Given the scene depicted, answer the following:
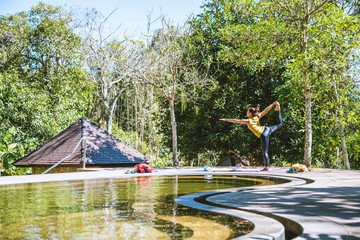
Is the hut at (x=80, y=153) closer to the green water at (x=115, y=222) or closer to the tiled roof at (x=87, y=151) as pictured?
the tiled roof at (x=87, y=151)

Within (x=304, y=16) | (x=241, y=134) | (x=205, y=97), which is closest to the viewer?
(x=304, y=16)

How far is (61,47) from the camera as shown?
20.2 meters

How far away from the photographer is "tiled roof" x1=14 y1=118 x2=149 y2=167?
552 inches

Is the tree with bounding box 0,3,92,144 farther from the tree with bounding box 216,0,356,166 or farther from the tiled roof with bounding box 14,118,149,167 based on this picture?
the tree with bounding box 216,0,356,166

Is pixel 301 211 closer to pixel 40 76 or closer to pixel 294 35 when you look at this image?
pixel 294 35

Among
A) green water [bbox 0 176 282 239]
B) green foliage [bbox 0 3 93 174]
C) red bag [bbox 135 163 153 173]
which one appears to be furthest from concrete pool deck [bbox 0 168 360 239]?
green foliage [bbox 0 3 93 174]

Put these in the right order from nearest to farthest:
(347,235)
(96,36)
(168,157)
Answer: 1. (347,235)
2. (96,36)
3. (168,157)

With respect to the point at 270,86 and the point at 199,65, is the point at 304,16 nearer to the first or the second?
the point at 270,86

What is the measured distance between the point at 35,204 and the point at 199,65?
50.0 feet

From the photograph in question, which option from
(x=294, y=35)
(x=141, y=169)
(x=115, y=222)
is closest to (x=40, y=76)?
(x=141, y=169)

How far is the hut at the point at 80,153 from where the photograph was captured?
14.0m

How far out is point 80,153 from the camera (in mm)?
14055

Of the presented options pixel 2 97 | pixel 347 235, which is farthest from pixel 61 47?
pixel 347 235

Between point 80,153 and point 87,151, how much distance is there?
31cm
